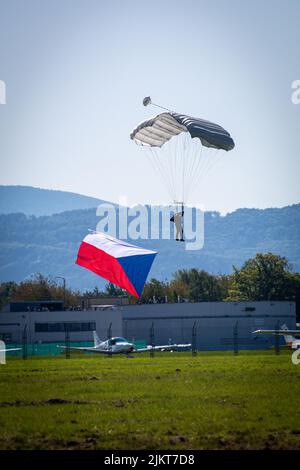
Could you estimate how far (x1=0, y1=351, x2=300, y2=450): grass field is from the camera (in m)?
17.6

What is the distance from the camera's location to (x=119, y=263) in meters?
43.7

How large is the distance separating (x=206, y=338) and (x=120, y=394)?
62833mm

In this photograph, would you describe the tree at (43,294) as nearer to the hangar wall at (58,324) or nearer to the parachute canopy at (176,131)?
the hangar wall at (58,324)

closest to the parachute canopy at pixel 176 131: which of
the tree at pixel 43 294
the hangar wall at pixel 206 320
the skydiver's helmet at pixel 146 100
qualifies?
the skydiver's helmet at pixel 146 100

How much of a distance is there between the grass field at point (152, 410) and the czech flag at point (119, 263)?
10.8 metres

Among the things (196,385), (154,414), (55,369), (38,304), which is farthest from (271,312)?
(154,414)

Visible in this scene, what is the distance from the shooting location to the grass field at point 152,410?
17609 mm

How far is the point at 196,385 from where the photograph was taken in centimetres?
2748

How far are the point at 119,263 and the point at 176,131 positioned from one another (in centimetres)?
777

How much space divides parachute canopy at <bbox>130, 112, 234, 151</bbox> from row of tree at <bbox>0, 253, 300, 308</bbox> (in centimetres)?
8035
